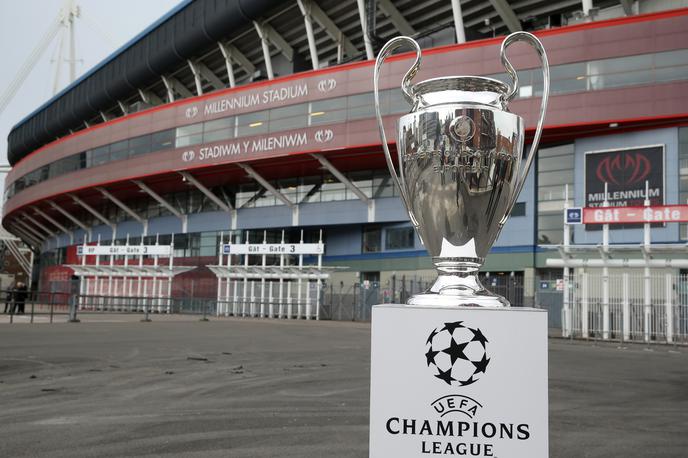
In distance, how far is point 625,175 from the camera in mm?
24953

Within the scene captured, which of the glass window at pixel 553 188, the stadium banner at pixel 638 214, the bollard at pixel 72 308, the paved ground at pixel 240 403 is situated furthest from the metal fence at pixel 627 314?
the bollard at pixel 72 308

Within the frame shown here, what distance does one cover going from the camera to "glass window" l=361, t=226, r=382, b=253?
34656 mm

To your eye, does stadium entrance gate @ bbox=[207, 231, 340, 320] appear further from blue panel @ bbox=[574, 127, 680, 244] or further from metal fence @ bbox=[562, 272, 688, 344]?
metal fence @ bbox=[562, 272, 688, 344]

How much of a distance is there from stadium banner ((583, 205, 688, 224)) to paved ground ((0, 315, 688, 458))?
7.15 meters

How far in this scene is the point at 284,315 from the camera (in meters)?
31.1

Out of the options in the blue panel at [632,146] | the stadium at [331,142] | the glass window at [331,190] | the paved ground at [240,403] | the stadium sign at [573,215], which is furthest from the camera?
the glass window at [331,190]

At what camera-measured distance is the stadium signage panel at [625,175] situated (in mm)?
24172

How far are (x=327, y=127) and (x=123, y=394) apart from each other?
2417 centimetres

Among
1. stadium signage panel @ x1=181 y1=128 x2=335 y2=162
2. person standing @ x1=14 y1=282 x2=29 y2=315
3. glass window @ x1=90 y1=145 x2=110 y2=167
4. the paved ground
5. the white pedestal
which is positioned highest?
glass window @ x1=90 y1=145 x2=110 y2=167

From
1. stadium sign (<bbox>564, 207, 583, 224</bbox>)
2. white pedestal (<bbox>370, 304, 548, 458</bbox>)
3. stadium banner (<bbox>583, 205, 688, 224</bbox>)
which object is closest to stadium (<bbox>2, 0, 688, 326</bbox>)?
stadium sign (<bbox>564, 207, 583, 224</bbox>)

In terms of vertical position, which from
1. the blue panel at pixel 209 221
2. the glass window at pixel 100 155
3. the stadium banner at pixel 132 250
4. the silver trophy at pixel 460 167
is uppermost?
the glass window at pixel 100 155

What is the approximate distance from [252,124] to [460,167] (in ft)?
102

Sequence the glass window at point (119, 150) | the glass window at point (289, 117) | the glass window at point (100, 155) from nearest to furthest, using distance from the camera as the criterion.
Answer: the glass window at point (289, 117) → the glass window at point (119, 150) → the glass window at point (100, 155)

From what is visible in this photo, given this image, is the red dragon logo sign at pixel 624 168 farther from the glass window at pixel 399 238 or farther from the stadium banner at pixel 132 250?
the stadium banner at pixel 132 250
